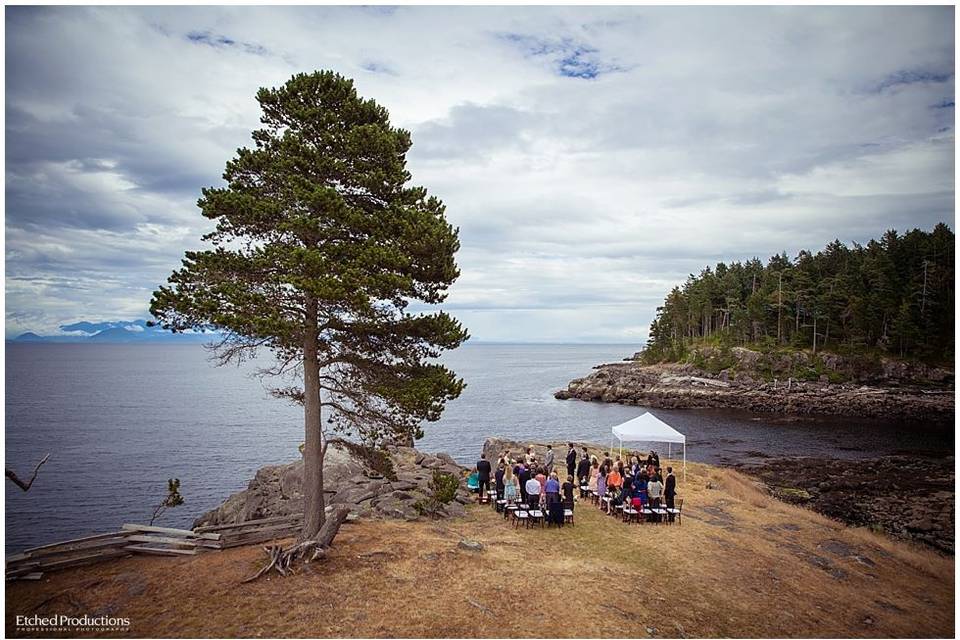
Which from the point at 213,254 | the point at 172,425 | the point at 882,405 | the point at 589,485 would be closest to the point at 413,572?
the point at 213,254

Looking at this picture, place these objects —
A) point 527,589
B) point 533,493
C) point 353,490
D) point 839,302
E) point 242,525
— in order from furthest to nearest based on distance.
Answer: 1. point 839,302
2. point 353,490
3. point 533,493
4. point 242,525
5. point 527,589

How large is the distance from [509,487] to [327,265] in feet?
32.8

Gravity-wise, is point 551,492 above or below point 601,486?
above

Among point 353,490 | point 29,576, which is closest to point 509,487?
point 353,490

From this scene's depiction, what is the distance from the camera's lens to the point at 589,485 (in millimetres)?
21766

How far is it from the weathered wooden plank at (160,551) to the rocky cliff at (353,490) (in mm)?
4665

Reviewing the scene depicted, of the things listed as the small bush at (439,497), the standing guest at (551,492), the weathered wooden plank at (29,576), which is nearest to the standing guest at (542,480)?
the standing guest at (551,492)

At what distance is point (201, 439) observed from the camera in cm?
5297

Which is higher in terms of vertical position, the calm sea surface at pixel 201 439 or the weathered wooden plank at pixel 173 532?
the weathered wooden plank at pixel 173 532

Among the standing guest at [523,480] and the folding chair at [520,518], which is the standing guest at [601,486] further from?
the folding chair at [520,518]

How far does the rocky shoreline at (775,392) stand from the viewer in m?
60.1

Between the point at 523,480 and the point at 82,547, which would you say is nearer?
the point at 82,547

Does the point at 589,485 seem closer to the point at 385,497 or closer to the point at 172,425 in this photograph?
the point at 385,497

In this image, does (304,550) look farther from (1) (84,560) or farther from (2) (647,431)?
(2) (647,431)
